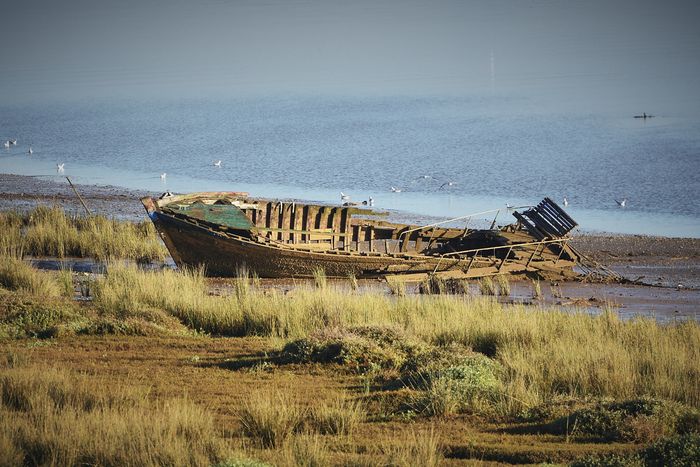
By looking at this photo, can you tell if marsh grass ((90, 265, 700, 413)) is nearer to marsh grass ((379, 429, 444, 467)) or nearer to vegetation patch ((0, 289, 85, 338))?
vegetation patch ((0, 289, 85, 338))

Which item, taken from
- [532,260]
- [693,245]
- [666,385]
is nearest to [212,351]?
[666,385]

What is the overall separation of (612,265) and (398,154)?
2256cm

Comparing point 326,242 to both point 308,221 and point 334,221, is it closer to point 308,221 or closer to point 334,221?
point 334,221

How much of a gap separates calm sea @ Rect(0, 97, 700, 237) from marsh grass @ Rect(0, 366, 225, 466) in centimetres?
A: 2017

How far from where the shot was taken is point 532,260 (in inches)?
803

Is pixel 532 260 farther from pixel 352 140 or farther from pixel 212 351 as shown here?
pixel 352 140

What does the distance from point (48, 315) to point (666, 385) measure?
26.4ft

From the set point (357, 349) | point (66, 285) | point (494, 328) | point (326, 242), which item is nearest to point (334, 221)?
point (326, 242)

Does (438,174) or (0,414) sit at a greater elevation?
(438,174)

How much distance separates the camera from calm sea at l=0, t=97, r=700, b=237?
3288 centimetres

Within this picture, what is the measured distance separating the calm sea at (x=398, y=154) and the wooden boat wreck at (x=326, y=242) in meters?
7.15

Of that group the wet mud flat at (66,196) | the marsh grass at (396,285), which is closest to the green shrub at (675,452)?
the marsh grass at (396,285)

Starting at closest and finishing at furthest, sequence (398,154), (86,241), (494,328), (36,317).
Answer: (494,328) → (36,317) → (86,241) → (398,154)

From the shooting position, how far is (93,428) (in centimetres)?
787
